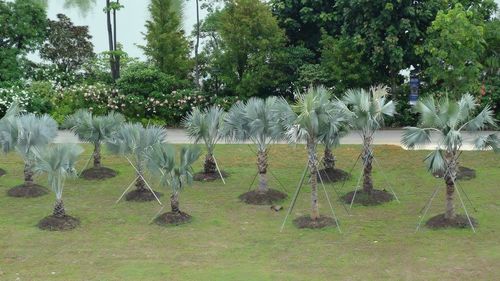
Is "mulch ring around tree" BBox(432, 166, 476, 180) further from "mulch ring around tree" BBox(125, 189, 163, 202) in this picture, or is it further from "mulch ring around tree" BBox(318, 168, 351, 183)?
"mulch ring around tree" BBox(125, 189, 163, 202)

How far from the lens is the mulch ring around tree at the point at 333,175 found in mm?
18672

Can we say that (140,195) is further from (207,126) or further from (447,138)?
(447,138)

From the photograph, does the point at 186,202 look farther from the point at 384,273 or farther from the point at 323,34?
the point at 323,34

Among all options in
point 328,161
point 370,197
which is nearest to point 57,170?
point 370,197

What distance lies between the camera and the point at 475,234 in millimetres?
14070

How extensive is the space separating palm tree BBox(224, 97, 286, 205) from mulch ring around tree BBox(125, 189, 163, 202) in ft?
7.32

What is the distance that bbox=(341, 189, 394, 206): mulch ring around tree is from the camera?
16.5 m

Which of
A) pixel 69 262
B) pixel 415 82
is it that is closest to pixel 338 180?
pixel 69 262

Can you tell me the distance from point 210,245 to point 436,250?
4.31 meters

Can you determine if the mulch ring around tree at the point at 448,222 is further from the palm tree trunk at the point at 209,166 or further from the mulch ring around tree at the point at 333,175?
the palm tree trunk at the point at 209,166

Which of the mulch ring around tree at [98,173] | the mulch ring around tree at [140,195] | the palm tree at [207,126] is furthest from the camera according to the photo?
the mulch ring around tree at [98,173]

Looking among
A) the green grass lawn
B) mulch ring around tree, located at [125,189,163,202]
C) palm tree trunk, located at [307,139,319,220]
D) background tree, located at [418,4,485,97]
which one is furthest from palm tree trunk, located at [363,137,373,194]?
background tree, located at [418,4,485,97]

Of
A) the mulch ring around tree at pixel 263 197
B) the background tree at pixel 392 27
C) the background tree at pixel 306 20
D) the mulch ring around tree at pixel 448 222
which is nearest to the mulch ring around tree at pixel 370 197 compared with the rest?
the mulch ring around tree at pixel 263 197

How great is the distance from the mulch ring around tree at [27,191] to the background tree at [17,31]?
44.1 feet
